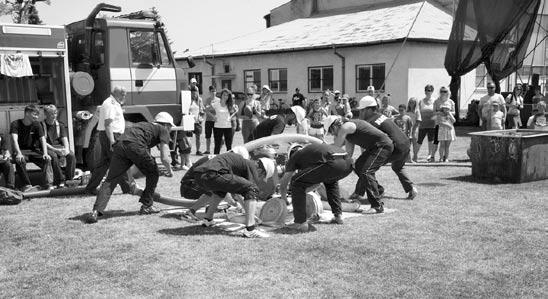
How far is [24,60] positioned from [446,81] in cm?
2073

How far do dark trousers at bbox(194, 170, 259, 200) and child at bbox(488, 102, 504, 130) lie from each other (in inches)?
307

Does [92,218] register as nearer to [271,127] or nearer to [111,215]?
[111,215]

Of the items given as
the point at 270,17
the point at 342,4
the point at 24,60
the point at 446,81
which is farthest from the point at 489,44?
the point at 270,17

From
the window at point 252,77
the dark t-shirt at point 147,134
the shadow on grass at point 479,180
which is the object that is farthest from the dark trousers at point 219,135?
the window at point 252,77

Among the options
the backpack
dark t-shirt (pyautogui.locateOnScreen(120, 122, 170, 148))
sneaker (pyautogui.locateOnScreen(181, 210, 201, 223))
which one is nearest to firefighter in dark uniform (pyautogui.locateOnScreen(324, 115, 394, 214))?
sneaker (pyautogui.locateOnScreen(181, 210, 201, 223))

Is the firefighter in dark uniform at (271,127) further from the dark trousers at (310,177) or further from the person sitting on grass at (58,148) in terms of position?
the person sitting on grass at (58,148)

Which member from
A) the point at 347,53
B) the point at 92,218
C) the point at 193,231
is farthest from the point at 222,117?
the point at 347,53

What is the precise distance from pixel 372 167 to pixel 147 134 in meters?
3.15

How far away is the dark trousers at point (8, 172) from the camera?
368 inches

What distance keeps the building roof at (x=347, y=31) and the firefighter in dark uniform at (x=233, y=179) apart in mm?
19542

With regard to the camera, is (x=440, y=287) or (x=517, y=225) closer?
(x=440, y=287)

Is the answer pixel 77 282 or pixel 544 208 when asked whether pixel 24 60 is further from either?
pixel 544 208

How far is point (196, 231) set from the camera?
7082 millimetres

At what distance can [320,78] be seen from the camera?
97.4ft
